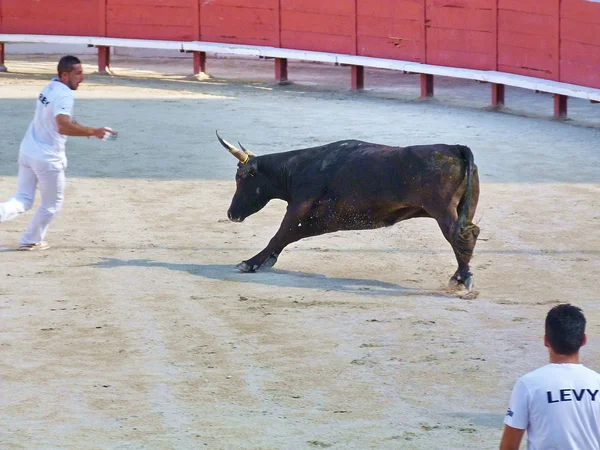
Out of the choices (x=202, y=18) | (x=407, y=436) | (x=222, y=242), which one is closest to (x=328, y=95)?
(x=202, y=18)

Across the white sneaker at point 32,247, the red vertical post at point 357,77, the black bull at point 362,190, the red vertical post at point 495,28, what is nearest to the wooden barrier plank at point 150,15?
the red vertical post at point 357,77

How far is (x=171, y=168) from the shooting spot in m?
9.64

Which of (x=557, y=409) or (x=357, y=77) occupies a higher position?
(x=357, y=77)

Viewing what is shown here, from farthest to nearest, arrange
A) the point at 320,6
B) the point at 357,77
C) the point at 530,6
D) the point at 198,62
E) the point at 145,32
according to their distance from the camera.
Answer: the point at 145,32 < the point at 198,62 < the point at 320,6 < the point at 357,77 < the point at 530,6

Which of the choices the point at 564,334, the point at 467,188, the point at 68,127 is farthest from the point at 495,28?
the point at 564,334

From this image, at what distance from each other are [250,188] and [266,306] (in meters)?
1.26

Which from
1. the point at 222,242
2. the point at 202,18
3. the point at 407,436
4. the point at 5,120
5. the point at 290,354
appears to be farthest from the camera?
the point at 202,18

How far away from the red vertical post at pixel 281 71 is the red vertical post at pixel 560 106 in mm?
3800

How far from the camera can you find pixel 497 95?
12.8m

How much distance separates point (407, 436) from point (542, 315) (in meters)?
1.77

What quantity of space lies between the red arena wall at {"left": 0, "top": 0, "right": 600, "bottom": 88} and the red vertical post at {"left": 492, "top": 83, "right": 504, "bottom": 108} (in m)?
0.20

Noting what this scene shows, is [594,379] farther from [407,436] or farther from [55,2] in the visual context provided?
[55,2]

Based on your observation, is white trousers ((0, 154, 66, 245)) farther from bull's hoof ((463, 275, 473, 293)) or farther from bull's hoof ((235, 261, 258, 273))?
bull's hoof ((463, 275, 473, 293))

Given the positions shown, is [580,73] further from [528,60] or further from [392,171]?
[392,171]
